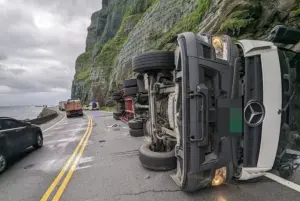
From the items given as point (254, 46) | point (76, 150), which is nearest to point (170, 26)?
point (76, 150)

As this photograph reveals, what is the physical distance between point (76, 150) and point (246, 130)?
18.2 ft

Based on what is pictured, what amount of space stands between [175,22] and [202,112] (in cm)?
2360

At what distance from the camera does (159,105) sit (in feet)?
15.0

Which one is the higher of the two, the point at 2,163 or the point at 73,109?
the point at 73,109

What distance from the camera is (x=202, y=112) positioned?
2691mm

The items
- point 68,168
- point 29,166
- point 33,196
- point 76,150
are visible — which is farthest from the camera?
point 76,150

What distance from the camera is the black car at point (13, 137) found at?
5.32 meters

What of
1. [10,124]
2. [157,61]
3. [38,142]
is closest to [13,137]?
[10,124]

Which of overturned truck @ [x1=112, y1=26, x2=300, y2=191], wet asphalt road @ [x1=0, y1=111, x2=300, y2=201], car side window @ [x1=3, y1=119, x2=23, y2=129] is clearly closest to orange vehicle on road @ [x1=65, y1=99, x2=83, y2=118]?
car side window @ [x1=3, y1=119, x2=23, y2=129]

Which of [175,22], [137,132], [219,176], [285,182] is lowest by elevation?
[285,182]

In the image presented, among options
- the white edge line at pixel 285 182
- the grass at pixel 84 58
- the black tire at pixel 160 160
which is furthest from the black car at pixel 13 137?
the grass at pixel 84 58

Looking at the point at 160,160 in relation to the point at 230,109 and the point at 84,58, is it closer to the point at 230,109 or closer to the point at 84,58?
the point at 230,109

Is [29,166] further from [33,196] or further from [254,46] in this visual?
[254,46]

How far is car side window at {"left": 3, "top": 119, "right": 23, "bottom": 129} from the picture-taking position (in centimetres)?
596
